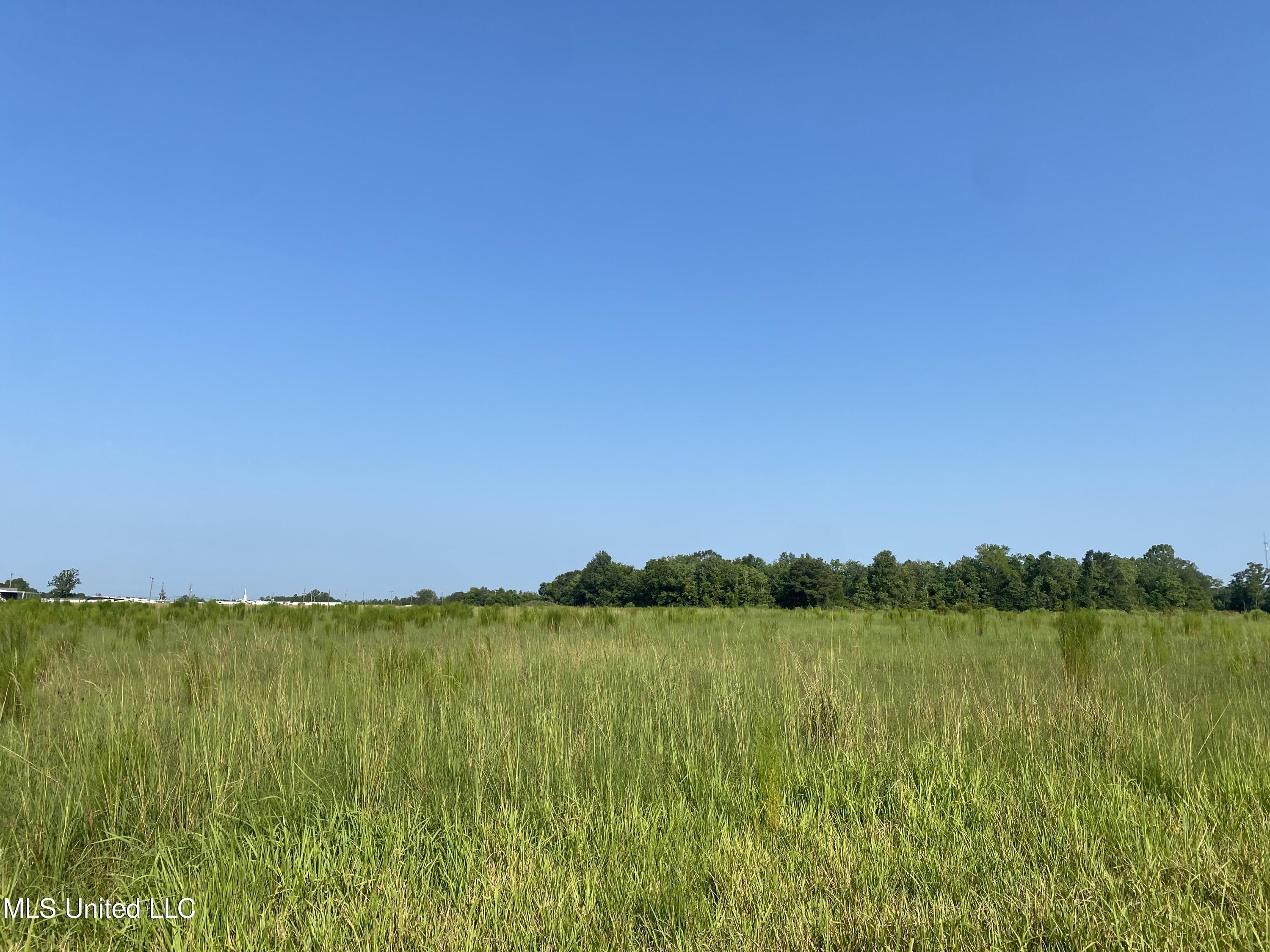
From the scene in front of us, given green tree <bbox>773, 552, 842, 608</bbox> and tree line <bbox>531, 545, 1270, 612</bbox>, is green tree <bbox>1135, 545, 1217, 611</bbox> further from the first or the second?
green tree <bbox>773, 552, 842, 608</bbox>

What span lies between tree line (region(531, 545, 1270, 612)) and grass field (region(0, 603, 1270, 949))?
52745 mm

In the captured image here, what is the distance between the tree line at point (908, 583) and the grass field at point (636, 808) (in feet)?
173

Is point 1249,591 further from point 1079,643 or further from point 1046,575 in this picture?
point 1079,643

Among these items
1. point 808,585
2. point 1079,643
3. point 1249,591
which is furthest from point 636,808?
point 1249,591

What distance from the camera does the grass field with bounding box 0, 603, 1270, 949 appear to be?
217cm

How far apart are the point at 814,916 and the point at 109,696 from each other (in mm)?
4313

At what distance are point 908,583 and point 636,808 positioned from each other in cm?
7738

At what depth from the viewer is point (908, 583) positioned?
242 ft

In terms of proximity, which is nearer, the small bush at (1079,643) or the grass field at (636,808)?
the grass field at (636,808)

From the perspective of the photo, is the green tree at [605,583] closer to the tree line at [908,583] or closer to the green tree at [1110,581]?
the tree line at [908,583]

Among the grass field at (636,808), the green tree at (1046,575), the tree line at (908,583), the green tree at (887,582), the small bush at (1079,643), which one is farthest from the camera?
the green tree at (887,582)

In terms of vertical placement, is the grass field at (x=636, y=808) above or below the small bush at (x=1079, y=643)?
below

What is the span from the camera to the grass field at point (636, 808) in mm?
2166

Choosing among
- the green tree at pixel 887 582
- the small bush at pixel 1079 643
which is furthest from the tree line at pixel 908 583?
the small bush at pixel 1079 643
